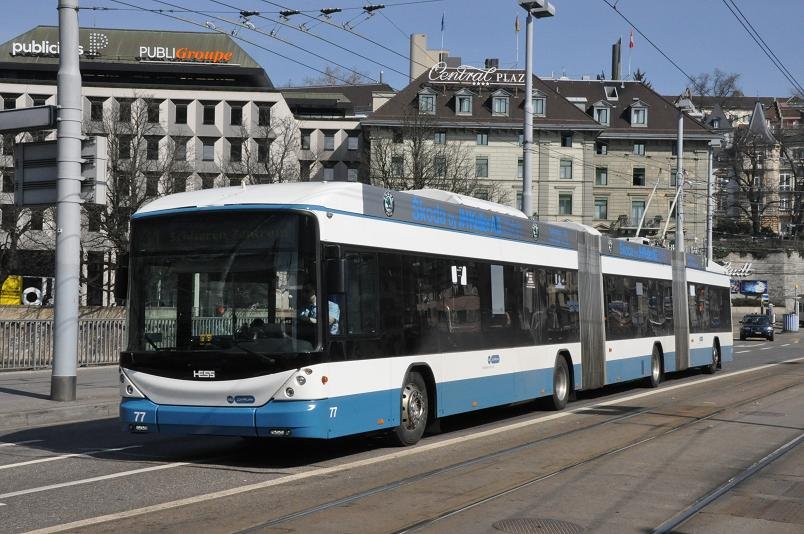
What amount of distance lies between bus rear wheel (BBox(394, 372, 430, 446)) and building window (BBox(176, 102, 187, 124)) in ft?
217

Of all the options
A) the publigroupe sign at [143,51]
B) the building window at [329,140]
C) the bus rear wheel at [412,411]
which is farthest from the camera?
the building window at [329,140]

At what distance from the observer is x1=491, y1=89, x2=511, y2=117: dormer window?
78438 millimetres

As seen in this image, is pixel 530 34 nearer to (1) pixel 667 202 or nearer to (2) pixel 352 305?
(2) pixel 352 305

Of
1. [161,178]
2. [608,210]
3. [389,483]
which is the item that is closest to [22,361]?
[389,483]

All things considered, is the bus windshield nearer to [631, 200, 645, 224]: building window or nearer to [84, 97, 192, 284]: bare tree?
[84, 97, 192, 284]: bare tree

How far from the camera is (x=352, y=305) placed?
1116 cm

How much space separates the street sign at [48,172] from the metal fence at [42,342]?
284 inches

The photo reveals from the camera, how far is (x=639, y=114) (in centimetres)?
8712

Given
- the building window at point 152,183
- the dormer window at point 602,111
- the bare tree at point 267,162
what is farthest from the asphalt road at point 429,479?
the dormer window at point 602,111

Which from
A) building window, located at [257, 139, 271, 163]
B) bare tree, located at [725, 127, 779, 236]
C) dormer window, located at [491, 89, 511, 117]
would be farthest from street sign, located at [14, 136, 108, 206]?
bare tree, located at [725, 127, 779, 236]

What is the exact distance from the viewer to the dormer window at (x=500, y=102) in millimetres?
78438

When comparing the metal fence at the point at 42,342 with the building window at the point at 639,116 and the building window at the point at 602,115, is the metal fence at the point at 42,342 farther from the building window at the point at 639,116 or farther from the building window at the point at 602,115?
the building window at the point at 639,116

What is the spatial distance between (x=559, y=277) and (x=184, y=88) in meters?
62.2

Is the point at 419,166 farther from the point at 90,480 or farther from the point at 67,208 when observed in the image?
the point at 90,480
